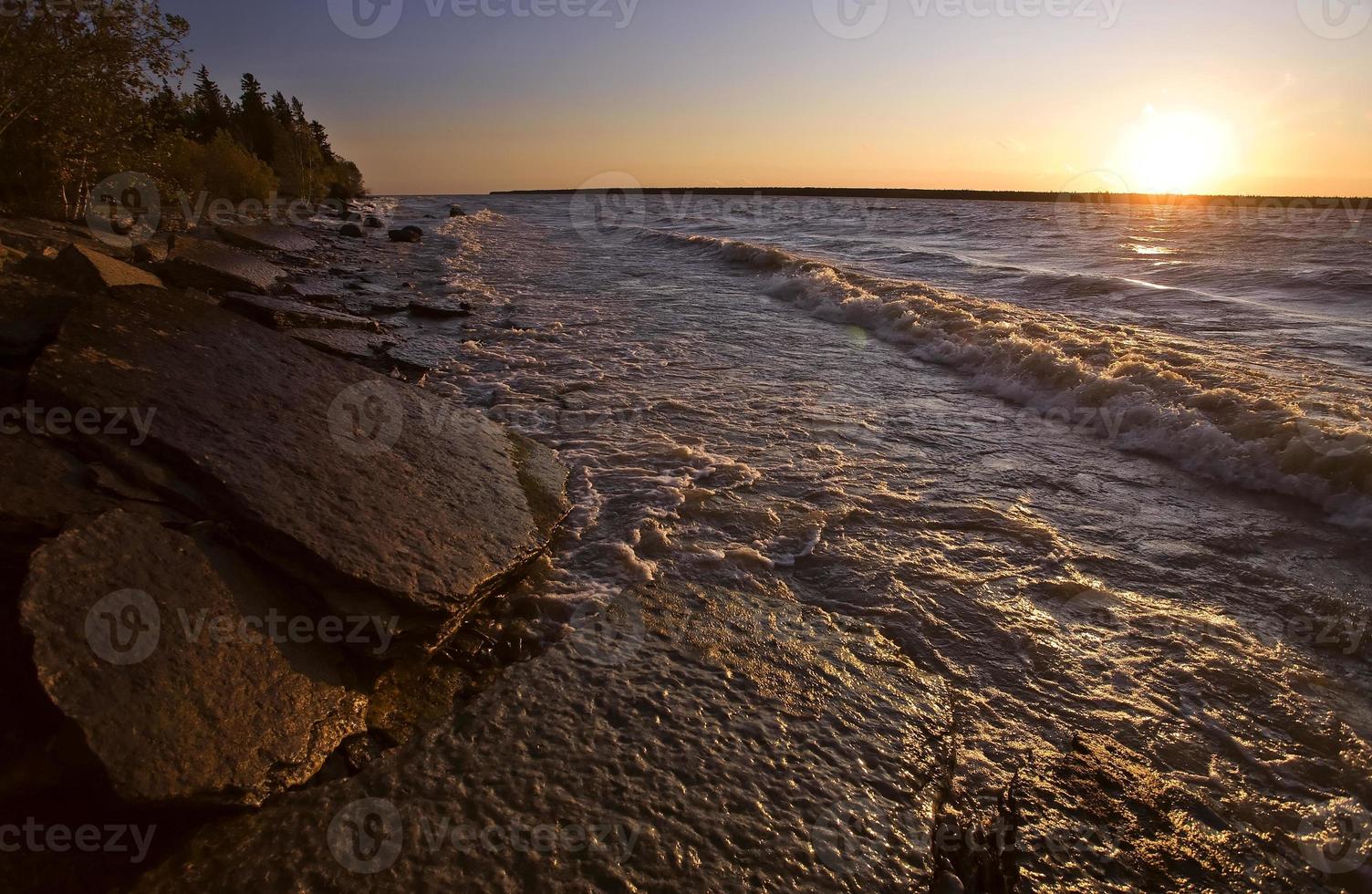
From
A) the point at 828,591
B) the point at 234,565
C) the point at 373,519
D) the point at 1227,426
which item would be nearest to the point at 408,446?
the point at 373,519

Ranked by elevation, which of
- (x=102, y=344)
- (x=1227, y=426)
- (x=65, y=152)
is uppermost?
(x=65, y=152)

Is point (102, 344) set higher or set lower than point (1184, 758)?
higher

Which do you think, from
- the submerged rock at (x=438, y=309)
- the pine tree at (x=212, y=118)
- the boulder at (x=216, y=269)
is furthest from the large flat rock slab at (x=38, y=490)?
the pine tree at (x=212, y=118)

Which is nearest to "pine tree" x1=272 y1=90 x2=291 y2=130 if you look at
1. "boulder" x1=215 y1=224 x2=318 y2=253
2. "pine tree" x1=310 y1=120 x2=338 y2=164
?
"pine tree" x1=310 y1=120 x2=338 y2=164

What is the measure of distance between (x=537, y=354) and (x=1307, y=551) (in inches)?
295

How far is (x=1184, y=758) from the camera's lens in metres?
2.59

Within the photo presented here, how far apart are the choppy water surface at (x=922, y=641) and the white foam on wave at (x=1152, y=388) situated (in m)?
0.04

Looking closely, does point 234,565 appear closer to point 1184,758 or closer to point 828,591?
point 828,591

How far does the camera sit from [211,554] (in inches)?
103

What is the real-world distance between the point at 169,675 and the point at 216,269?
27.5 ft

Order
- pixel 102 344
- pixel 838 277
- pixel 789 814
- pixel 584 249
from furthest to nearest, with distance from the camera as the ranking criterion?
1. pixel 584 249
2. pixel 838 277
3. pixel 102 344
4. pixel 789 814

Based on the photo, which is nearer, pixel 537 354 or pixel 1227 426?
pixel 1227 426

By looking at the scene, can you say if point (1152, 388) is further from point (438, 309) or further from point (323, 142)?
point (323, 142)

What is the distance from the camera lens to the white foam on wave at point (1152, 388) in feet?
16.8
